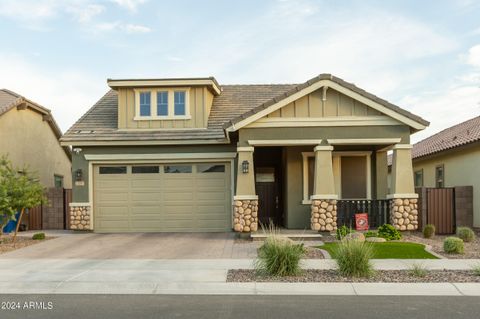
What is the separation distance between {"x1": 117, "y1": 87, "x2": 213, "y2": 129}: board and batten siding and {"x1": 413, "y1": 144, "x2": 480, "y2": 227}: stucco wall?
32.0ft

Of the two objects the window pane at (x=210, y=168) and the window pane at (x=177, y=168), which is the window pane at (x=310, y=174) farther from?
the window pane at (x=177, y=168)

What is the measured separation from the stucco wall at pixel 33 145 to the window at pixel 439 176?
1696cm

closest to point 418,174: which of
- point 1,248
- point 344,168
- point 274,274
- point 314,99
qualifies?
point 344,168

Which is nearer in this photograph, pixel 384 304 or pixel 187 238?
pixel 384 304

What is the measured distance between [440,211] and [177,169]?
9386mm

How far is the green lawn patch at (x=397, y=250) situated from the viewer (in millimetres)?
12797

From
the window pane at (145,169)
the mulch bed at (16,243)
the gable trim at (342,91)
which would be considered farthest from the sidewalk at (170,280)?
the window pane at (145,169)

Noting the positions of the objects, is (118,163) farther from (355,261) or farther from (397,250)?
(355,261)

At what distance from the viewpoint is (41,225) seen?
21.2 meters

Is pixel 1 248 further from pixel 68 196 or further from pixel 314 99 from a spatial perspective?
pixel 314 99

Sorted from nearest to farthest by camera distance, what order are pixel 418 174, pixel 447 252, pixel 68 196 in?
pixel 447 252
pixel 68 196
pixel 418 174

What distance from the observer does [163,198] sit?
19.4 meters

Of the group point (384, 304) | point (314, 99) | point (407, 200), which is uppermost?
point (314, 99)

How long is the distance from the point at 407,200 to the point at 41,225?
1411cm
